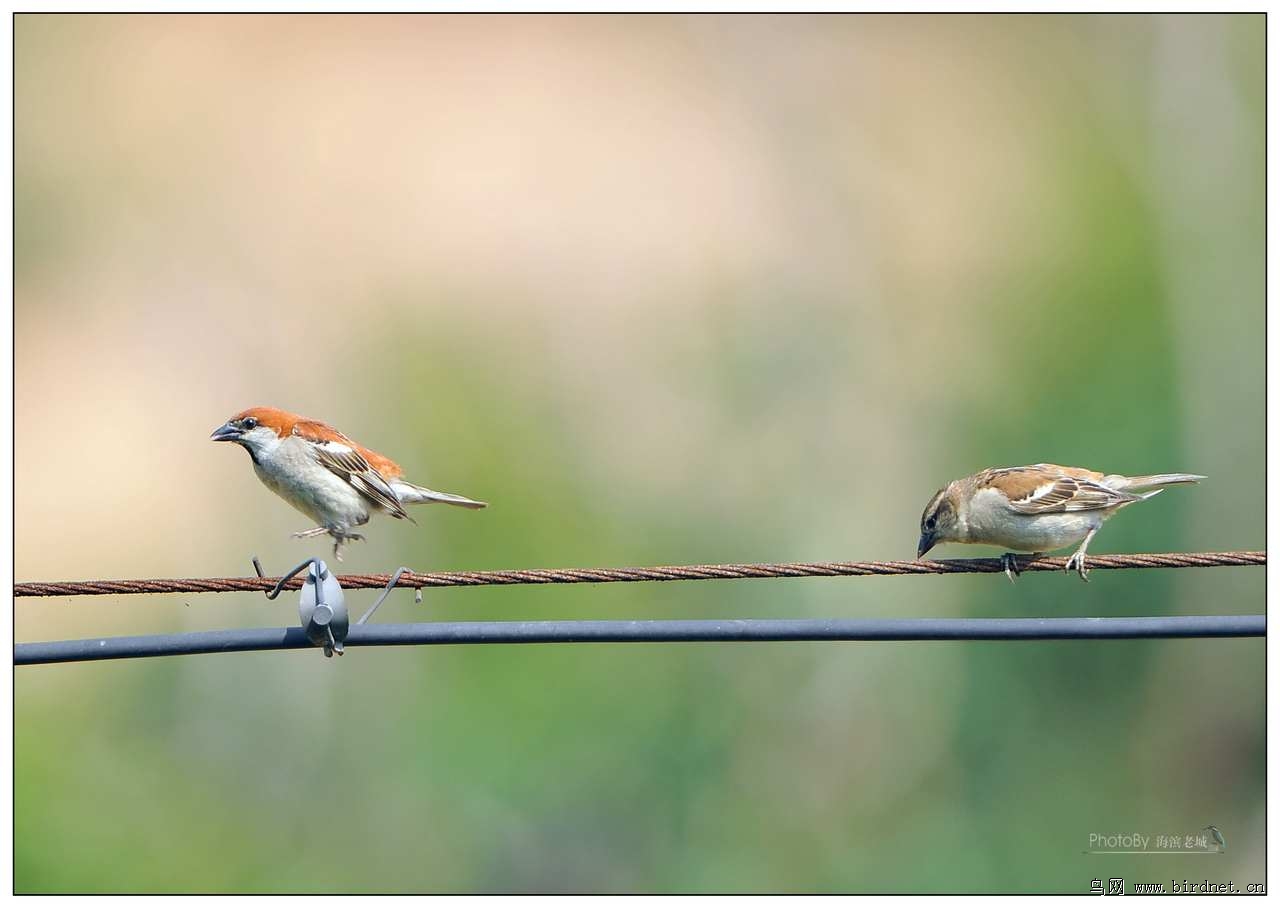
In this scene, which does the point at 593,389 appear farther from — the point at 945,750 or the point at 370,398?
the point at 945,750

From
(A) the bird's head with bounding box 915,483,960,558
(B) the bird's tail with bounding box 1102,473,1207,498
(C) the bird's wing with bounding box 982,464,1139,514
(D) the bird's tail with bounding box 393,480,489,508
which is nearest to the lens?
(B) the bird's tail with bounding box 1102,473,1207,498

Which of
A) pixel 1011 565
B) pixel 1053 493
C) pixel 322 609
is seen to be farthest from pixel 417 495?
pixel 322 609

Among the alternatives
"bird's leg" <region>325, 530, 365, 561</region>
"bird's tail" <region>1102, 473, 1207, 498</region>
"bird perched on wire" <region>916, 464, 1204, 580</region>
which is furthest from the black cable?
"bird's leg" <region>325, 530, 365, 561</region>

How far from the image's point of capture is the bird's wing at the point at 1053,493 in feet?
32.1

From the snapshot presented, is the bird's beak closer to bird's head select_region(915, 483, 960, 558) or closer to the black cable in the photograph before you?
the black cable

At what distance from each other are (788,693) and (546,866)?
4.84m

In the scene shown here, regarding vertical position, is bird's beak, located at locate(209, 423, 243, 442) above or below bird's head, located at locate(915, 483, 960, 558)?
above

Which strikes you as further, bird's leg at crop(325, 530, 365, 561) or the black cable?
bird's leg at crop(325, 530, 365, 561)

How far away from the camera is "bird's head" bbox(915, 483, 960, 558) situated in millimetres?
10195

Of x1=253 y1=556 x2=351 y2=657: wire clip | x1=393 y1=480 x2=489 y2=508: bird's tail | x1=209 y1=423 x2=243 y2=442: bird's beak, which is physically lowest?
x1=253 y1=556 x2=351 y2=657: wire clip

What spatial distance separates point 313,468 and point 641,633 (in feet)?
16.3

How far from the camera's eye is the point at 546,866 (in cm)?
2091

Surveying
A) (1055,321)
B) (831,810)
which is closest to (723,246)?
(1055,321)

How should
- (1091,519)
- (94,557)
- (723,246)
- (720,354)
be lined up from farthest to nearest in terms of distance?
(723,246)
(720,354)
(94,557)
(1091,519)
